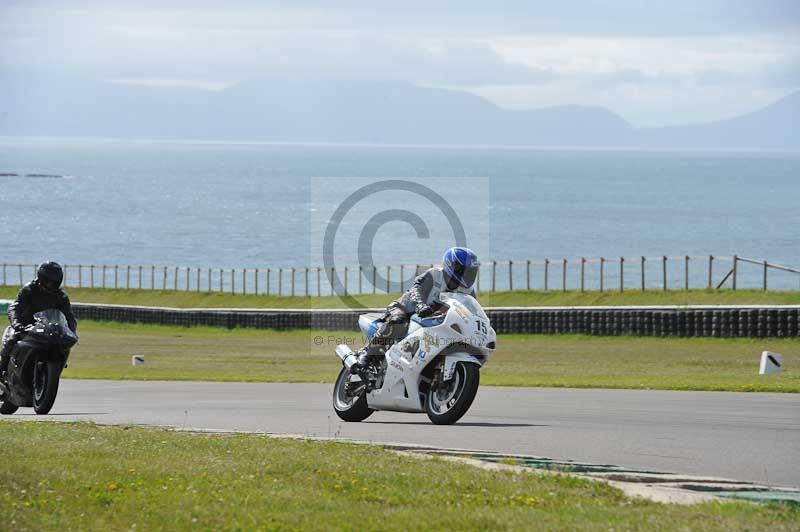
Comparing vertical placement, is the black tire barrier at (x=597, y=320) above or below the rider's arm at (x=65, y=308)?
below

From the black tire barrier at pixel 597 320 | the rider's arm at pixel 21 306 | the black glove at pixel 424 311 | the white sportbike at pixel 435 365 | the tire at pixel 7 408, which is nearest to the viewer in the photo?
the white sportbike at pixel 435 365

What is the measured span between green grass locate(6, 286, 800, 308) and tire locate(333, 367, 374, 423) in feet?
105

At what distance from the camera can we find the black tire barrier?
37031 millimetres

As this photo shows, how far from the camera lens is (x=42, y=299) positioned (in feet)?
57.2

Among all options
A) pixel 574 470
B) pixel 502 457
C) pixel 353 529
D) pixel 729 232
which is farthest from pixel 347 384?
pixel 729 232

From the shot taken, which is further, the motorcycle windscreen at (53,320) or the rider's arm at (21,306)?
the rider's arm at (21,306)

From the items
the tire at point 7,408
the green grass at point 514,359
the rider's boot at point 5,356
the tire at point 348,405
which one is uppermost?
the rider's boot at point 5,356

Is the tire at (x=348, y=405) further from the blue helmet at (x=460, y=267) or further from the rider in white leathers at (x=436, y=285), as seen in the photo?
the blue helmet at (x=460, y=267)

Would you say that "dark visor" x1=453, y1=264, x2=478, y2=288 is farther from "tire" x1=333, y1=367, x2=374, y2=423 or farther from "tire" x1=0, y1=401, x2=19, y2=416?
"tire" x1=0, y1=401, x2=19, y2=416

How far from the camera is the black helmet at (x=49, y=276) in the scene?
1716cm

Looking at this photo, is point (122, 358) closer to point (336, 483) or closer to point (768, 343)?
point (768, 343)

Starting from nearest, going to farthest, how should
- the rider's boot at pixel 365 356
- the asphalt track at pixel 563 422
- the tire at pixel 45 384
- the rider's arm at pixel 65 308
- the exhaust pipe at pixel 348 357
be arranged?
the asphalt track at pixel 563 422, the rider's boot at pixel 365 356, the exhaust pipe at pixel 348 357, the tire at pixel 45 384, the rider's arm at pixel 65 308

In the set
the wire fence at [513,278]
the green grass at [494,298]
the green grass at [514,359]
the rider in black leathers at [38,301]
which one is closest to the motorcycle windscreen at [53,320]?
the rider in black leathers at [38,301]

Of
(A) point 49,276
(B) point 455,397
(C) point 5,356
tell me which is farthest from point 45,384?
(B) point 455,397
